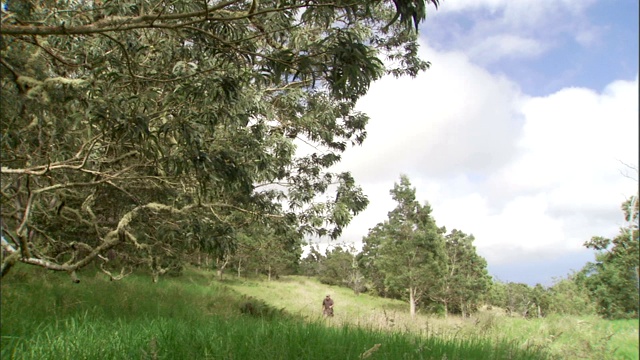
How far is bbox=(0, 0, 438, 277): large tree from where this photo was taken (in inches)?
129

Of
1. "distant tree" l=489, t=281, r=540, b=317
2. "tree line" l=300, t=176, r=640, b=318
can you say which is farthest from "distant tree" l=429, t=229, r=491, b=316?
"distant tree" l=489, t=281, r=540, b=317

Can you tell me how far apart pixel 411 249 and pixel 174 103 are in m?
26.5

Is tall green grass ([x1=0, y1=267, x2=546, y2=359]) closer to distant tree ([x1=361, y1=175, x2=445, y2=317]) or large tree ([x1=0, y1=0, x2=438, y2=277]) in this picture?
large tree ([x1=0, y1=0, x2=438, y2=277])

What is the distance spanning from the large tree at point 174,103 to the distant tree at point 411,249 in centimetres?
2022

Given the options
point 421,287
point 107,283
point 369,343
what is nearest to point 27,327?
point 369,343

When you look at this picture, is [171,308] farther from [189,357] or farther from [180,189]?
[189,357]

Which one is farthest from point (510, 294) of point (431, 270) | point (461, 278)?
point (431, 270)

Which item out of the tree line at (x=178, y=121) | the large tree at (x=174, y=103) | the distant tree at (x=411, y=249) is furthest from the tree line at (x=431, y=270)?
the large tree at (x=174, y=103)

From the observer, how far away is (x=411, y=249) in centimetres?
2950

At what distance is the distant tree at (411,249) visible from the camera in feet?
95.3

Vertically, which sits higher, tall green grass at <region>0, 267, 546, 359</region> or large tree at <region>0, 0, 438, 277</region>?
large tree at <region>0, 0, 438, 277</region>

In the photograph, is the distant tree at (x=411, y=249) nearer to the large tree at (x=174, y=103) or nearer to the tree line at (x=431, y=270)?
the tree line at (x=431, y=270)

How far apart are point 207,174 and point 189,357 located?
176 cm

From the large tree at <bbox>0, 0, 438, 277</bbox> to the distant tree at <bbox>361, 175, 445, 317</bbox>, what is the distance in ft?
66.3
